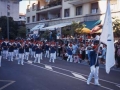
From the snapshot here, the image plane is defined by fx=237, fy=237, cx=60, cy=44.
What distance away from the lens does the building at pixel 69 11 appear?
2928 cm

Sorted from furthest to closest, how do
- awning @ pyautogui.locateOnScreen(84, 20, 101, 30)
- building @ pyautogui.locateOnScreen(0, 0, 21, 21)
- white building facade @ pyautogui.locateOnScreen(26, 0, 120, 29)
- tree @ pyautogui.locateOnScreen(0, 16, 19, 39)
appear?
building @ pyautogui.locateOnScreen(0, 0, 21, 21) → tree @ pyautogui.locateOnScreen(0, 16, 19, 39) → white building facade @ pyautogui.locateOnScreen(26, 0, 120, 29) → awning @ pyautogui.locateOnScreen(84, 20, 101, 30)

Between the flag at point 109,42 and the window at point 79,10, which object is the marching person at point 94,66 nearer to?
the flag at point 109,42

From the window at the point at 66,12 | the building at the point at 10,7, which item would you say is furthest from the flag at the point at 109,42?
the building at the point at 10,7

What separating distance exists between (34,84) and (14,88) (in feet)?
3.61

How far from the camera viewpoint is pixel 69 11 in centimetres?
3647

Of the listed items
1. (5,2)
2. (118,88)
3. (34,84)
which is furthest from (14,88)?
(5,2)

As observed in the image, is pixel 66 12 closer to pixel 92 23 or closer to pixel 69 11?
pixel 69 11

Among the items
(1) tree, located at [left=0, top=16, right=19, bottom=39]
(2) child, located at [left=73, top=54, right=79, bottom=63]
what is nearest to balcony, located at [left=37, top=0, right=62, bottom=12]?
(1) tree, located at [left=0, top=16, right=19, bottom=39]

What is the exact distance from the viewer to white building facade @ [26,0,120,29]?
96.1ft

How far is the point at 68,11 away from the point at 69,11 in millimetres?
676

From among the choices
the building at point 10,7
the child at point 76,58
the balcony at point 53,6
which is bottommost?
the child at point 76,58

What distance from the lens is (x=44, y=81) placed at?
11.6 meters

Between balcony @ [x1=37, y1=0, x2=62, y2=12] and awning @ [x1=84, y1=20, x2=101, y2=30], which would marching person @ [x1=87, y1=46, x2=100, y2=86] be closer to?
awning @ [x1=84, y1=20, x2=101, y2=30]

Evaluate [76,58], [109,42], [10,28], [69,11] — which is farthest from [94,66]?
[10,28]
